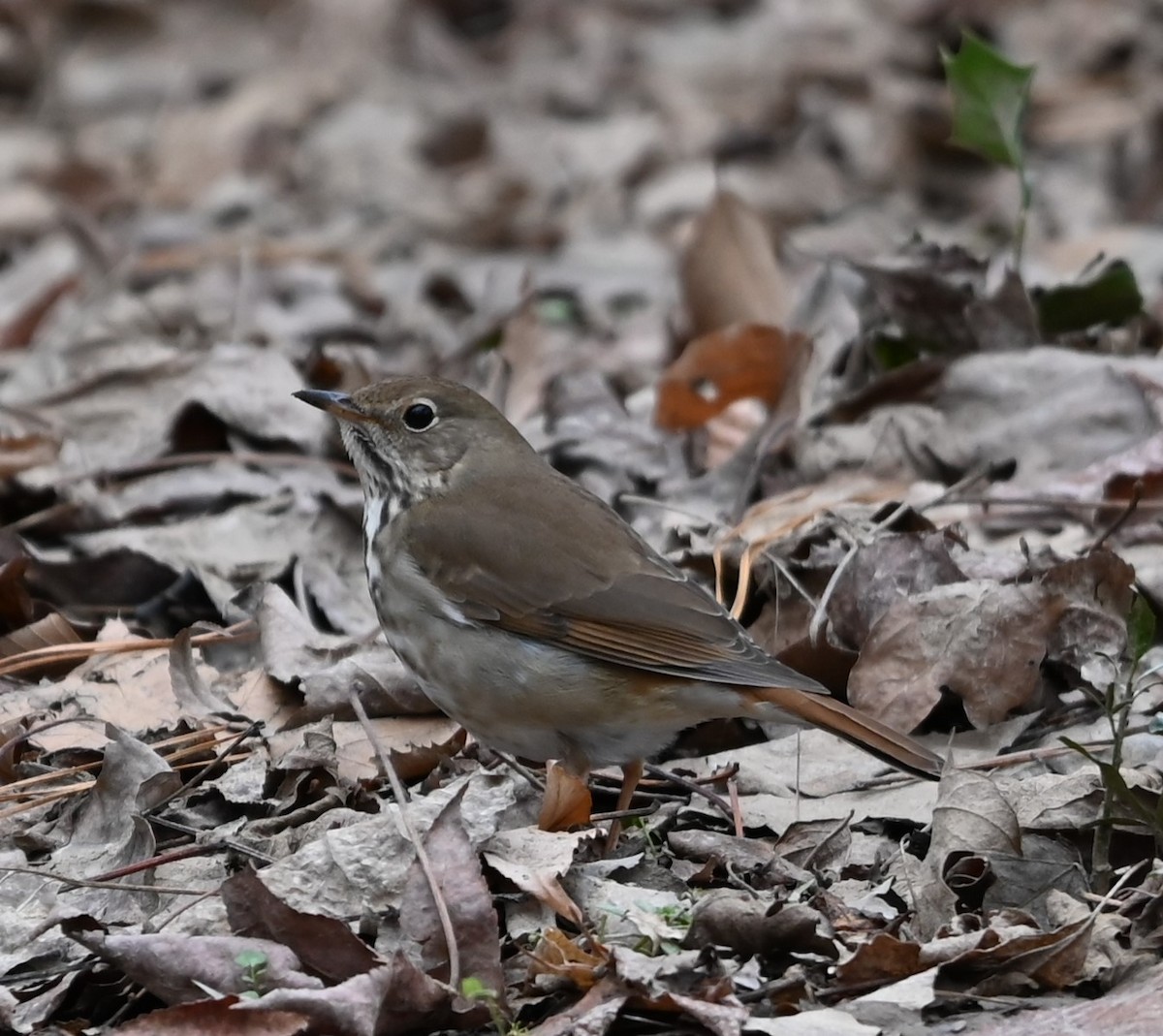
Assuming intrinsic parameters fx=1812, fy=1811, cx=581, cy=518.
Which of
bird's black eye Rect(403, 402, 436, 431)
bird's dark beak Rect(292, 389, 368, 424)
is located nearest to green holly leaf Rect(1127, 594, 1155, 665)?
bird's black eye Rect(403, 402, 436, 431)

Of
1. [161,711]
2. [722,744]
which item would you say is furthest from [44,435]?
[722,744]

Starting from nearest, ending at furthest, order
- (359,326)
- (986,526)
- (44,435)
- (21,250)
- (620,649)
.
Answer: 1. (620,649)
2. (986,526)
3. (44,435)
4. (359,326)
5. (21,250)

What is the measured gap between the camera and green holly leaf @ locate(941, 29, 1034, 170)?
6.52 meters

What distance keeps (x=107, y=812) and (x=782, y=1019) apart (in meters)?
1.87

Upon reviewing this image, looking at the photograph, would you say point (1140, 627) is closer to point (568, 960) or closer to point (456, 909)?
point (568, 960)

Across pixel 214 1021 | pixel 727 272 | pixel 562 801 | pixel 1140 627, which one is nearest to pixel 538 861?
pixel 562 801

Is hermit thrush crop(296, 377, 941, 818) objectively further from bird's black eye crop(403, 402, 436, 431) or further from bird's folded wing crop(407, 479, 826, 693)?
bird's black eye crop(403, 402, 436, 431)

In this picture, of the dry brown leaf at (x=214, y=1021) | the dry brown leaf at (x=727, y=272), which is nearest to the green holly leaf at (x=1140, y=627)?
the dry brown leaf at (x=214, y=1021)

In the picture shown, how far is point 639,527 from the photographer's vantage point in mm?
6406

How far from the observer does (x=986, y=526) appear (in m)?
6.04

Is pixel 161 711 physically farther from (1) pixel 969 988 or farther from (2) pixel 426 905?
(1) pixel 969 988

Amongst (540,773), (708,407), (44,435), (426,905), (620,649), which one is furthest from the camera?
(708,407)

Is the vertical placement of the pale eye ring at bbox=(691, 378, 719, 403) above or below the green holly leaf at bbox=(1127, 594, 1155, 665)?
below

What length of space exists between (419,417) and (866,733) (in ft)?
5.78
